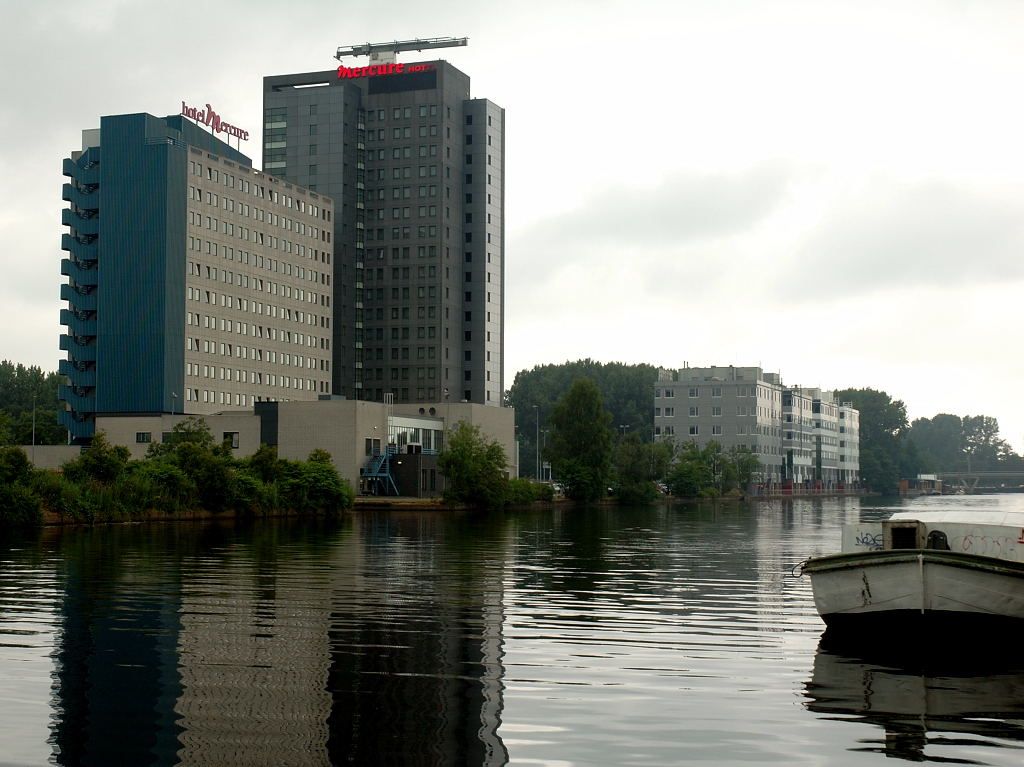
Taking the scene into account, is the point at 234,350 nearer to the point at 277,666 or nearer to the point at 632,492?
the point at 632,492

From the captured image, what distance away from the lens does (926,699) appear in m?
21.0

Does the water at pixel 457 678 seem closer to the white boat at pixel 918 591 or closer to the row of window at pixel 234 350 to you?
the white boat at pixel 918 591

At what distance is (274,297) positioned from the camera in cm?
19875

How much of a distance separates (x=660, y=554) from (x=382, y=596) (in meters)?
27.0

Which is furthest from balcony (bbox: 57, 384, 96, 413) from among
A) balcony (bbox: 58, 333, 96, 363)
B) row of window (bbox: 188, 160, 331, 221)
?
row of window (bbox: 188, 160, 331, 221)

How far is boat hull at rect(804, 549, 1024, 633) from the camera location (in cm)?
2764

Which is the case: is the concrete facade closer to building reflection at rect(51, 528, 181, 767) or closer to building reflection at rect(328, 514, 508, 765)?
building reflection at rect(328, 514, 508, 765)

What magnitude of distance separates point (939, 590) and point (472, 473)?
11442 cm

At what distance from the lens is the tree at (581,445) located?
16738 centimetres

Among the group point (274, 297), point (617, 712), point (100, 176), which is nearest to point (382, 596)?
point (617, 712)

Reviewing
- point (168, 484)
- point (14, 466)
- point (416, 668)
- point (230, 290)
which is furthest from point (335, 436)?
point (416, 668)

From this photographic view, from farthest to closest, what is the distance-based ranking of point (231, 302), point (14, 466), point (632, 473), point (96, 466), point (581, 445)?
point (231, 302), point (632, 473), point (581, 445), point (96, 466), point (14, 466)

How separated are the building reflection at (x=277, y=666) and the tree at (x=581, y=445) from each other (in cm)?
11872

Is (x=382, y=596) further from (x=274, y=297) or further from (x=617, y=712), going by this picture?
(x=274, y=297)
